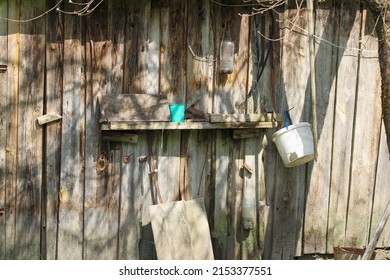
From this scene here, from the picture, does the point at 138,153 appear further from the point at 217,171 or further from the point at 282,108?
the point at 282,108

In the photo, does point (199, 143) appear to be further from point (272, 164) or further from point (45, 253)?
point (45, 253)

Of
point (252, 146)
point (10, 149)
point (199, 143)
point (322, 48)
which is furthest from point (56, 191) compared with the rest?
point (322, 48)

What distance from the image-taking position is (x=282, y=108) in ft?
22.2

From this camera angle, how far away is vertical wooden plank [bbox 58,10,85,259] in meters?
6.36

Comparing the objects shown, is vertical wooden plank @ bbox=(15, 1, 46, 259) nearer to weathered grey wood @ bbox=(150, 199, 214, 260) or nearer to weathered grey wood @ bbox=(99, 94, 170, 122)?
weathered grey wood @ bbox=(99, 94, 170, 122)

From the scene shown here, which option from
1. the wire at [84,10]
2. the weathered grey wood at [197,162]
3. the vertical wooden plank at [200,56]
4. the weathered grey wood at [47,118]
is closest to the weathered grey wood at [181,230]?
the weathered grey wood at [197,162]

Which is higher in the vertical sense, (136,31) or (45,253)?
(136,31)

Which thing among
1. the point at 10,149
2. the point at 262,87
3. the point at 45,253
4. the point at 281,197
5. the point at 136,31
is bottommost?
the point at 45,253

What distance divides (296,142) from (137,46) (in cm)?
159

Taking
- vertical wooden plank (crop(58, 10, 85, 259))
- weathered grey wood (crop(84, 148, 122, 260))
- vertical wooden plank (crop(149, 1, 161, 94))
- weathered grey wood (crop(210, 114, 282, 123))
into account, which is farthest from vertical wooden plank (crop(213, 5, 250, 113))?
vertical wooden plank (crop(58, 10, 85, 259))

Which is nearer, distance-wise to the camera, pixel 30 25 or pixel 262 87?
pixel 30 25

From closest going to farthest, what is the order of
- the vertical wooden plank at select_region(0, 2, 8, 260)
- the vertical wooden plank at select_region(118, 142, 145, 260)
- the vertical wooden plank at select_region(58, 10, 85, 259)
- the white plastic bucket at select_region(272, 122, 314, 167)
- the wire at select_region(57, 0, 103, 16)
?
the wire at select_region(57, 0, 103, 16)
the vertical wooden plank at select_region(0, 2, 8, 260)
the vertical wooden plank at select_region(58, 10, 85, 259)
the white plastic bucket at select_region(272, 122, 314, 167)
the vertical wooden plank at select_region(118, 142, 145, 260)

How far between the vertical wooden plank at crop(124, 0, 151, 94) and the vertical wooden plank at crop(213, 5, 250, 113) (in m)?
0.61

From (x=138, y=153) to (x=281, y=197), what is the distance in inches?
54.1
